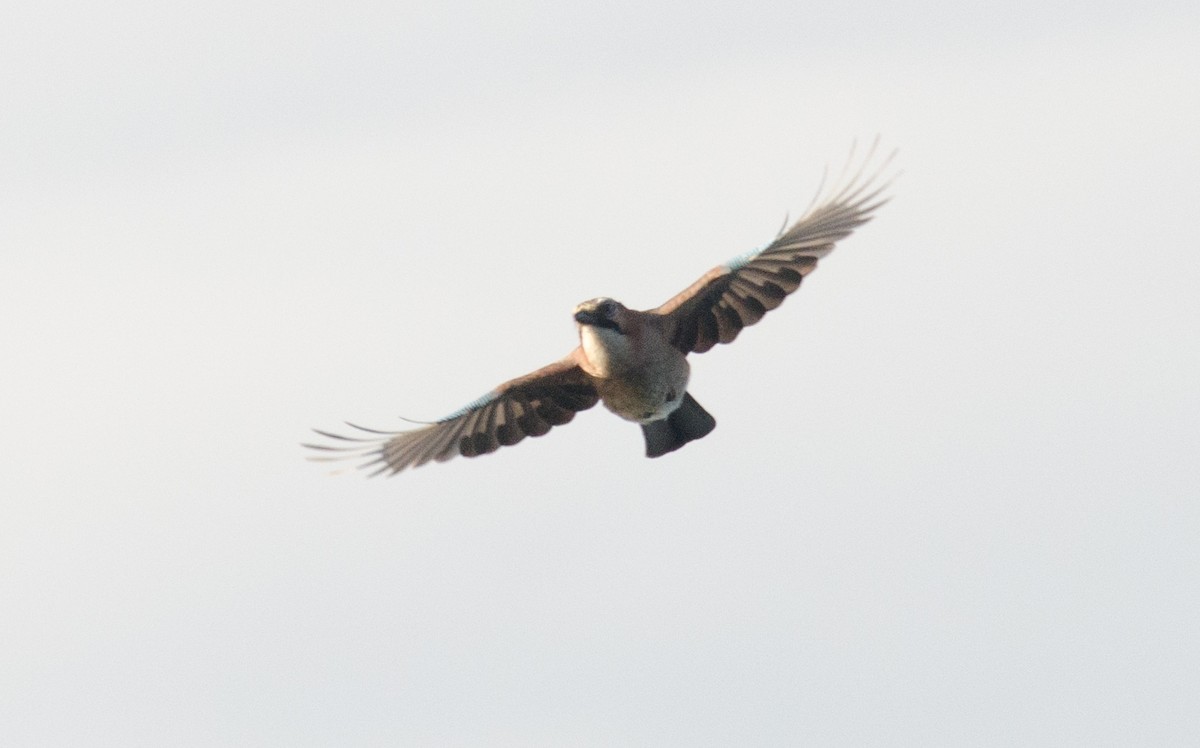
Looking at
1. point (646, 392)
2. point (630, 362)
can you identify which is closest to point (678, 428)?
point (646, 392)

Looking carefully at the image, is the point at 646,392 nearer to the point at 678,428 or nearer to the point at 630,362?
the point at 630,362

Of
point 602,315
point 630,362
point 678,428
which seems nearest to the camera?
point 602,315

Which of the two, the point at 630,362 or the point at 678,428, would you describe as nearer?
the point at 630,362

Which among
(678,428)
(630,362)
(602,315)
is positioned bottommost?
(678,428)

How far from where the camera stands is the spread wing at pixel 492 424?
59.9 feet

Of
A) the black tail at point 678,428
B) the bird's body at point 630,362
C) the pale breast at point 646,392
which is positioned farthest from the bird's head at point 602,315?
the black tail at point 678,428

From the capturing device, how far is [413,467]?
18.6 m

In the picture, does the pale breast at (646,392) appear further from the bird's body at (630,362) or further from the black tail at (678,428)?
the black tail at (678,428)

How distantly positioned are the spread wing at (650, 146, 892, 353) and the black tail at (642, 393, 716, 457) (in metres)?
0.60

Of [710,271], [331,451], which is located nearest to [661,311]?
[710,271]

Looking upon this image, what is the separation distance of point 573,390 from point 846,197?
10.1 feet

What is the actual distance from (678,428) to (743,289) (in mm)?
1412

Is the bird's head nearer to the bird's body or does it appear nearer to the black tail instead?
the bird's body

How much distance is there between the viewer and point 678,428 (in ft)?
61.0
